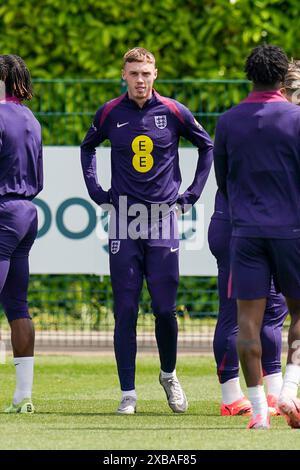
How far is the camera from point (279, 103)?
746cm

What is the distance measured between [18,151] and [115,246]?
86 cm

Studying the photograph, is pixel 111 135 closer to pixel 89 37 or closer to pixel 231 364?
pixel 231 364

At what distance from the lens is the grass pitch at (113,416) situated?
6965 mm

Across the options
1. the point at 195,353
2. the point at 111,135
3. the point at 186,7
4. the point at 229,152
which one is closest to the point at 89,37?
the point at 186,7

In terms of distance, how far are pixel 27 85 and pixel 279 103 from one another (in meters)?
1.99

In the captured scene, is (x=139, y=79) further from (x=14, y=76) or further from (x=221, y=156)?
(x=221, y=156)

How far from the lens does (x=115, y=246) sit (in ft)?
29.2

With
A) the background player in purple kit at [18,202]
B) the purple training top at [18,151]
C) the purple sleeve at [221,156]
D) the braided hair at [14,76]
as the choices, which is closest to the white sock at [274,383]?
the background player in purple kit at [18,202]

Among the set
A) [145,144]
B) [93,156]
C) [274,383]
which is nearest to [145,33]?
[93,156]

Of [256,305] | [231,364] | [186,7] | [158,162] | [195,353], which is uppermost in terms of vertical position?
[186,7]

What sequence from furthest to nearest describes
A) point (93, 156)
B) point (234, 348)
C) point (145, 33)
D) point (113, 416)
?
point (145, 33) → point (93, 156) → point (234, 348) → point (113, 416)

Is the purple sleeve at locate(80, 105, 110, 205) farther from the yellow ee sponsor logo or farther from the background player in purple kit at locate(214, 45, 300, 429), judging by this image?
the background player in purple kit at locate(214, 45, 300, 429)

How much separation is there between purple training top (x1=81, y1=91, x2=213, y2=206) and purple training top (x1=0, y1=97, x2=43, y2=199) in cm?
48

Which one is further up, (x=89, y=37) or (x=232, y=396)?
(x=89, y=37)
